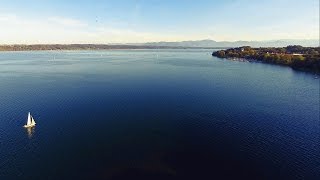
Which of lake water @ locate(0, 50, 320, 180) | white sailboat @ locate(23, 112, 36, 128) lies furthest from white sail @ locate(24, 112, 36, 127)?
lake water @ locate(0, 50, 320, 180)

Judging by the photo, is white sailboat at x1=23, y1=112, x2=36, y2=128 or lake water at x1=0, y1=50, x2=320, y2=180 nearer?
lake water at x1=0, y1=50, x2=320, y2=180

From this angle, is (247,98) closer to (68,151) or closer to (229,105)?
(229,105)

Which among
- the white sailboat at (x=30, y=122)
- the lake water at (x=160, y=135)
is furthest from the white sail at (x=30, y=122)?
the lake water at (x=160, y=135)

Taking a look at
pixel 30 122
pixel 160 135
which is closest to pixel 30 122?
pixel 30 122

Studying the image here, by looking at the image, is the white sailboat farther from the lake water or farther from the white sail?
the lake water

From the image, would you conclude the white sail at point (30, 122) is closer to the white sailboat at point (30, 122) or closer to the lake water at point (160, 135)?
the white sailboat at point (30, 122)

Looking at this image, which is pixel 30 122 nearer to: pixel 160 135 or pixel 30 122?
pixel 30 122

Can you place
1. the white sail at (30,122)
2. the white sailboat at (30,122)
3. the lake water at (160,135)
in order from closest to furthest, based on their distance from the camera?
the lake water at (160,135) → the white sailboat at (30,122) → the white sail at (30,122)

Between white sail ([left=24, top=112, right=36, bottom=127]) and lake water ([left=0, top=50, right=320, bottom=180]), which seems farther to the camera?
white sail ([left=24, top=112, right=36, bottom=127])

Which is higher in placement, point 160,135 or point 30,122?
point 30,122

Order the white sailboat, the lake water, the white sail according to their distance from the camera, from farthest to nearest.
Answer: the white sail, the white sailboat, the lake water

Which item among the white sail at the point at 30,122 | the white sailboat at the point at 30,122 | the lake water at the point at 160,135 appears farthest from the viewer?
the white sail at the point at 30,122

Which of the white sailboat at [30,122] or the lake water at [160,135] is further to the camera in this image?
the white sailboat at [30,122]

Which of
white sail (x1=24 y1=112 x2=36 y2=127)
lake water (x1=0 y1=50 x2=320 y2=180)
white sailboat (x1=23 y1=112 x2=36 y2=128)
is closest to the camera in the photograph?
lake water (x1=0 y1=50 x2=320 y2=180)
